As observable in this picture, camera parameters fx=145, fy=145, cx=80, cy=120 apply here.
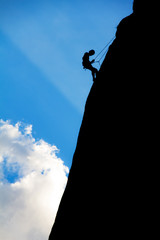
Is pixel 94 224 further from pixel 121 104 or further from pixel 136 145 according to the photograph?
pixel 121 104

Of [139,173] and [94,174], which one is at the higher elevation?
[94,174]

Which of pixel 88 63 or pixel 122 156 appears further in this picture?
pixel 88 63

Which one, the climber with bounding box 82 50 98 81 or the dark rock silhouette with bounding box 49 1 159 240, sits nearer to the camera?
the dark rock silhouette with bounding box 49 1 159 240

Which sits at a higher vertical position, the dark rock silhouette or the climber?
the climber

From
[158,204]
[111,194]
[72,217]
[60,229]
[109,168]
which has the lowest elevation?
[60,229]

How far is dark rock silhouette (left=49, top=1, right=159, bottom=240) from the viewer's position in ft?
10.5

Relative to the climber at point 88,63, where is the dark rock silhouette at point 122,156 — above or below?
below

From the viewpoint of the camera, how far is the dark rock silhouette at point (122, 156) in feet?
10.5

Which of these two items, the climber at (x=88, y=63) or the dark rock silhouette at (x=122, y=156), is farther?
the climber at (x=88, y=63)

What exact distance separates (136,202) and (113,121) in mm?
2785

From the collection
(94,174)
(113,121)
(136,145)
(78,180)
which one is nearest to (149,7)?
(113,121)

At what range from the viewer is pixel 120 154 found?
427cm

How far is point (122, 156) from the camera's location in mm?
4152

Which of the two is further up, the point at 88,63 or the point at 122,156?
the point at 88,63
